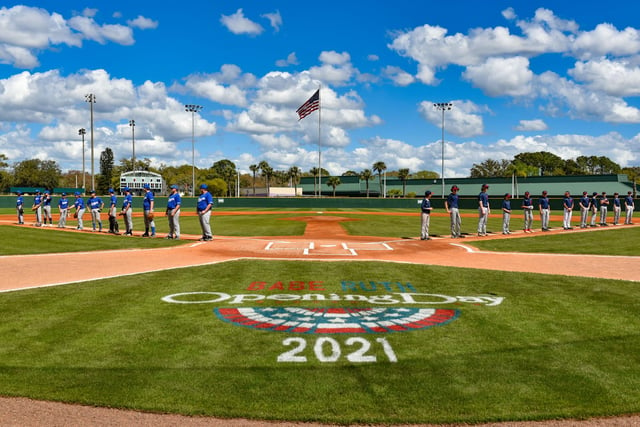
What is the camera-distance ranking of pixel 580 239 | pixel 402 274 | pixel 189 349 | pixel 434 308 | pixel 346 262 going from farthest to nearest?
1. pixel 580 239
2. pixel 346 262
3. pixel 402 274
4. pixel 434 308
5. pixel 189 349

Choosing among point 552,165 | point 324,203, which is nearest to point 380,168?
point 324,203

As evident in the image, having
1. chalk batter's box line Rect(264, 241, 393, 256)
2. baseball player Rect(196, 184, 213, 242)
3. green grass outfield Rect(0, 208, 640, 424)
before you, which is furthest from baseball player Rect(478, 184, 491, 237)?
green grass outfield Rect(0, 208, 640, 424)

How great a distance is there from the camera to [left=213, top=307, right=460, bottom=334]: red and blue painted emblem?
617 cm

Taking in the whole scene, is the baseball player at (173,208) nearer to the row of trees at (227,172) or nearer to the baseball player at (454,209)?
the baseball player at (454,209)

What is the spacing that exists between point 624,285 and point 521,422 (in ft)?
23.2

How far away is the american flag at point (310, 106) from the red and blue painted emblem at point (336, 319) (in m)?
41.0

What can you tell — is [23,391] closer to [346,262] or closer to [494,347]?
[494,347]

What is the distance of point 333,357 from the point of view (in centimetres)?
509

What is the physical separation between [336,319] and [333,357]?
1.54 meters

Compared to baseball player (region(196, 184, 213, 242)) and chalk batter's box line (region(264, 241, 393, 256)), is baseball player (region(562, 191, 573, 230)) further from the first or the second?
baseball player (region(196, 184, 213, 242))

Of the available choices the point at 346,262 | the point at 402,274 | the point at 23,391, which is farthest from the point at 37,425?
the point at 346,262

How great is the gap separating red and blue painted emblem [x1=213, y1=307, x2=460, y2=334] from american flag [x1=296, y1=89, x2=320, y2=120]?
41.0 m

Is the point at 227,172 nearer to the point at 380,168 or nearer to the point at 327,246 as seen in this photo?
the point at 380,168

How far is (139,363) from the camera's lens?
15.9 ft
